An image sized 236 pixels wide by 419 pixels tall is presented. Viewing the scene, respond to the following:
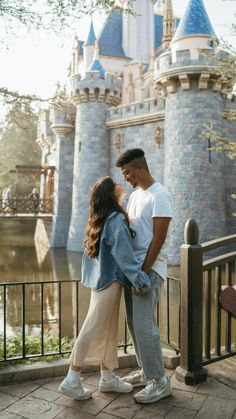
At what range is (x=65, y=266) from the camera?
516 inches

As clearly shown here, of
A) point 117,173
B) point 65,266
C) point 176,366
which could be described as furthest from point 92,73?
point 176,366

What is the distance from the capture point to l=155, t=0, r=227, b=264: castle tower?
12.3m

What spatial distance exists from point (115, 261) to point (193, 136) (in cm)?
1040

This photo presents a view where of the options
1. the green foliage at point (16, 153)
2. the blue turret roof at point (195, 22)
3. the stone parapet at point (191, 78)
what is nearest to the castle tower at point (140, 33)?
the green foliage at point (16, 153)

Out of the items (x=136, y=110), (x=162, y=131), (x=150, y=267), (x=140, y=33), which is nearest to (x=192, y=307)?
(x=150, y=267)

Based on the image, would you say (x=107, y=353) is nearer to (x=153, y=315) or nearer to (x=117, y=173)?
(x=153, y=315)

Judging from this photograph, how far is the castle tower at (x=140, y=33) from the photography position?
82.9 feet

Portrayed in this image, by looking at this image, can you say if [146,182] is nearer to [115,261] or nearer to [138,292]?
[115,261]

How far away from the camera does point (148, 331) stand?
248 centimetres

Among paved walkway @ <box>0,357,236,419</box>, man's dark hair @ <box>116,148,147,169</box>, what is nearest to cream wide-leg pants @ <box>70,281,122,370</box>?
paved walkway @ <box>0,357,236,419</box>

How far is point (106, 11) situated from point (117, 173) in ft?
39.3

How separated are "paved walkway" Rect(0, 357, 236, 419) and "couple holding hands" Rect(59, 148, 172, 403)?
0.07 metres

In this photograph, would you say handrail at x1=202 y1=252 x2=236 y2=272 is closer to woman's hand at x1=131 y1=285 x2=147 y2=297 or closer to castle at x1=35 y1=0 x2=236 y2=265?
woman's hand at x1=131 y1=285 x2=147 y2=297

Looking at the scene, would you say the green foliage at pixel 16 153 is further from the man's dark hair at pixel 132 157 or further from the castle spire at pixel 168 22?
the man's dark hair at pixel 132 157
